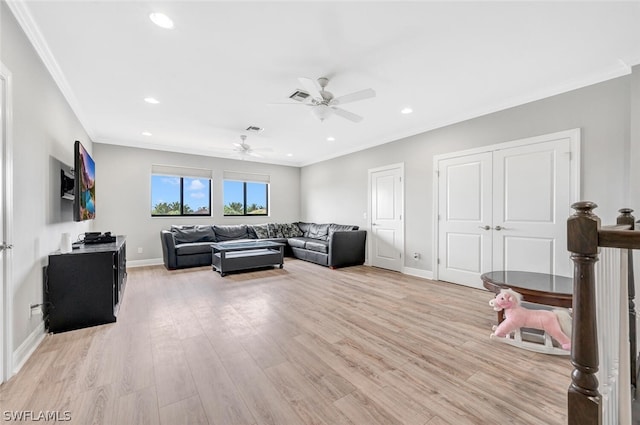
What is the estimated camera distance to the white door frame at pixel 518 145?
3162mm

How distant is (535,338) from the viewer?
2.46 metres

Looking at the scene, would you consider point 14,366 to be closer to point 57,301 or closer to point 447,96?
point 57,301

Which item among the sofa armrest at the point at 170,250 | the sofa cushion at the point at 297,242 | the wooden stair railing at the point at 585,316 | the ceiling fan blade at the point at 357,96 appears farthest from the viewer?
the sofa cushion at the point at 297,242

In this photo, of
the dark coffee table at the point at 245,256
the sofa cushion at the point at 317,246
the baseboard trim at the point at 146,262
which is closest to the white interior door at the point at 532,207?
the sofa cushion at the point at 317,246

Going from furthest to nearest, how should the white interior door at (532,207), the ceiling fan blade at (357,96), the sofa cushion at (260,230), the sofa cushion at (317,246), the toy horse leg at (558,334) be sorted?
the sofa cushion at (260,230)
the sofa cushion at (317,246)
the white interior door at (532,207)
the ceiling fan blade at (357,96)
the toy horse leg at (558,334)

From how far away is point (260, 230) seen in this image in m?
6.99

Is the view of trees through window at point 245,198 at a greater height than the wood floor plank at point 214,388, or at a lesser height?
greater

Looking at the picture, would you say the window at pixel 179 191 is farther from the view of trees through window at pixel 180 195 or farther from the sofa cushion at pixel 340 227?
the sofa cushion at pixel 340 227

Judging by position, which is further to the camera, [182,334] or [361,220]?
[361,220]

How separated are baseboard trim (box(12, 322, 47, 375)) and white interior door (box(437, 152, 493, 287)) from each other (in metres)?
4.91

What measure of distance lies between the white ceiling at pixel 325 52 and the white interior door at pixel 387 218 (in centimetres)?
155

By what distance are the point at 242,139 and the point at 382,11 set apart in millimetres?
3991

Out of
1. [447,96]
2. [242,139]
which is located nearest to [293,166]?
[242,139]

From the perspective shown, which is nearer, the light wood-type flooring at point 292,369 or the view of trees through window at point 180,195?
the light wood-type flooring at point 292,369
